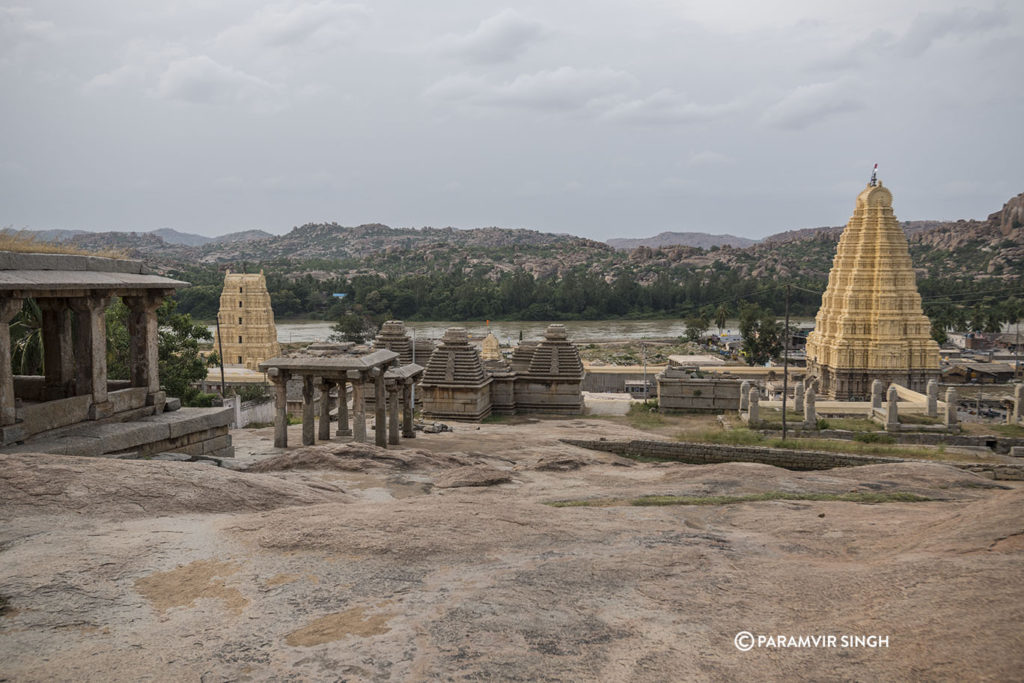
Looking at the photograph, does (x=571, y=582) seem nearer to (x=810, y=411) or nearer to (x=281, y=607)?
(x=281, y=607)

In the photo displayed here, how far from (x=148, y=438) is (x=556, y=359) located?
16.1 m

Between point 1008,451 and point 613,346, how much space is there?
41145 mm

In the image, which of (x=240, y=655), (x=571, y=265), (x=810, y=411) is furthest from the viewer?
(x=571, y=265)

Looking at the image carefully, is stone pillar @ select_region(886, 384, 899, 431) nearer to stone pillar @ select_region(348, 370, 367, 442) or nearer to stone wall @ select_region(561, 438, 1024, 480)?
stone wall @ select_region(561, 438, 1024, 480)

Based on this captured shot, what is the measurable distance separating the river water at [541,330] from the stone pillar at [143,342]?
176 ft

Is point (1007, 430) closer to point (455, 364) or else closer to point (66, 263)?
point (455, 364)

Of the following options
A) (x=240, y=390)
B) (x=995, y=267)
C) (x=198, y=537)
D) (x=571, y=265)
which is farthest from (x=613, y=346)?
(x=571, y=265)

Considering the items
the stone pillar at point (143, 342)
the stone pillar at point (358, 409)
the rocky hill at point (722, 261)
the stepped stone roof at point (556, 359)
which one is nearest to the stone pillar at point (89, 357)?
the stone pillar at point (143, 342)

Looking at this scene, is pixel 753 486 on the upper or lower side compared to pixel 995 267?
lower

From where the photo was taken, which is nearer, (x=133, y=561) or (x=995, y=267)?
(x=133, y=561)

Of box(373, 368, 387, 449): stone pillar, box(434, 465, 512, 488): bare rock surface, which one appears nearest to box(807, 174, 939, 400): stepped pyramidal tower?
box(373, 368, 387, 449): stone pillar

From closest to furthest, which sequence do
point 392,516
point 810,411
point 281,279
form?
1. point 392,516
2. point 810,411
3. point 281,279

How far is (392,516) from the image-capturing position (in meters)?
7.24

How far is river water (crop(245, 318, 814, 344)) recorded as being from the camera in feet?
232
